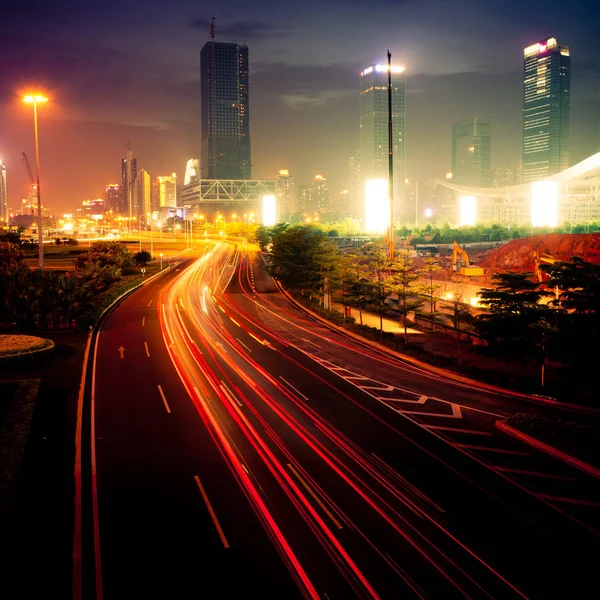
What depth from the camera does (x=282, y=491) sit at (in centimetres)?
1478

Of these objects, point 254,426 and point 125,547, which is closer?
point 125,547

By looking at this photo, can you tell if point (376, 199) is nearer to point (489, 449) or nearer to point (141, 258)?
point (141, 258)

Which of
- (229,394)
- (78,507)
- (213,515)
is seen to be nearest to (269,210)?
(229,394)

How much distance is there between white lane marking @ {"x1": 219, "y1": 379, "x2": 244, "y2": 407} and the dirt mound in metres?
62.7

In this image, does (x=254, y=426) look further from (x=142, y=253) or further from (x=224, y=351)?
(x=142, y=253)

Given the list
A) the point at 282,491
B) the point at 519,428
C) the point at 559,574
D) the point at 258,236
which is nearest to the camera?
the point at 559,574

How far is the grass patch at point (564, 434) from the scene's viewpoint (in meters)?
16.7

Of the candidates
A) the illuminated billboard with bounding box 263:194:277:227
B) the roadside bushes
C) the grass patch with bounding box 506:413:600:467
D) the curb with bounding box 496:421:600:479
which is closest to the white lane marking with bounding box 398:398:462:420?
the curb with bounding box 496:421:600:479

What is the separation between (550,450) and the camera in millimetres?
17391

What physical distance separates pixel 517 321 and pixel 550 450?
389 inches

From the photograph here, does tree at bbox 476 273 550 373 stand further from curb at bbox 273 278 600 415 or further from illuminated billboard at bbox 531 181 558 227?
illuminated billboard at bbox 531 181 558 227

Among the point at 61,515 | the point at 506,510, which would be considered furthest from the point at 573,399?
the point at 61,515

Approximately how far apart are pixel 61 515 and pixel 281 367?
15204 millimetres

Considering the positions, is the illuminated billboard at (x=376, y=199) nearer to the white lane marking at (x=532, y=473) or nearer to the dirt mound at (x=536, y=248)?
the dirt mound at (x=536, y=248)
